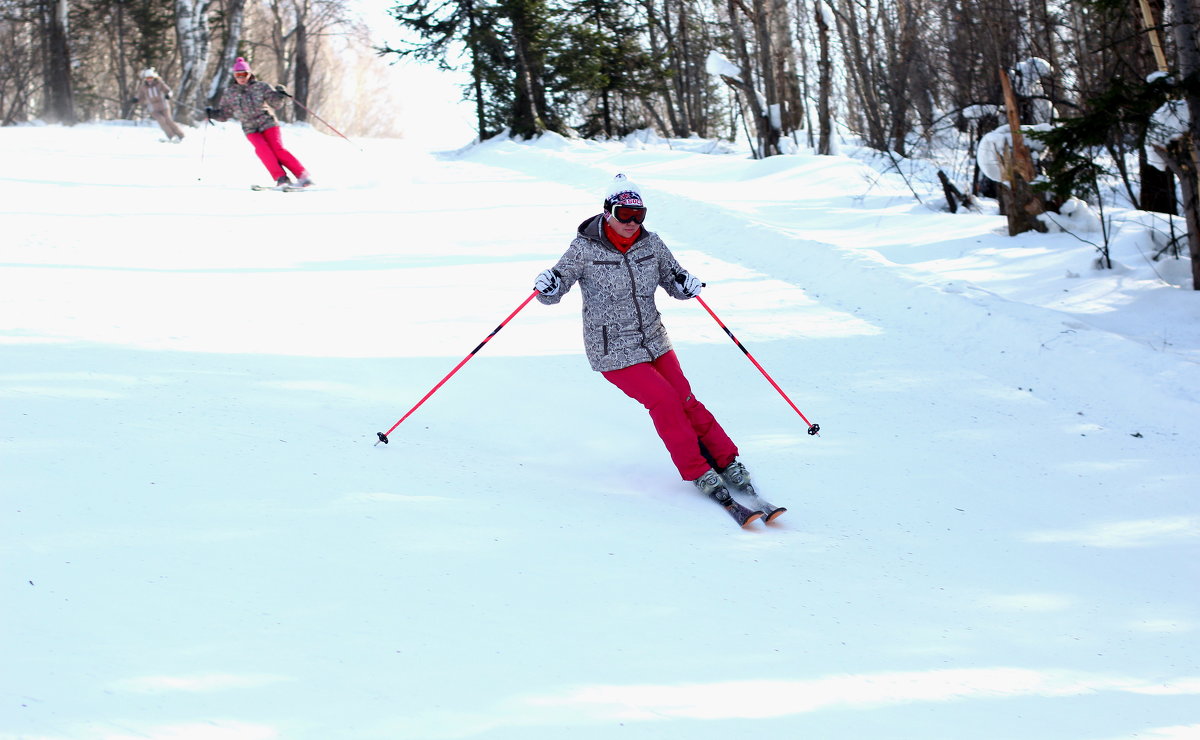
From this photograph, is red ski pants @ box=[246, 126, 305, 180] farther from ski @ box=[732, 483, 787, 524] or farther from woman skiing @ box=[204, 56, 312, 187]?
ski @ box=[732, 483, 787, 524]

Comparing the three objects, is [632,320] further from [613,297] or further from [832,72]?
[832,72]

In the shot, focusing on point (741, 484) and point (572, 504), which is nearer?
point (572, 504)

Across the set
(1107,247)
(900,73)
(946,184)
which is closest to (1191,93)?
(1107,247)

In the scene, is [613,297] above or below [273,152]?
below

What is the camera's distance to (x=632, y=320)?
16.2 ft

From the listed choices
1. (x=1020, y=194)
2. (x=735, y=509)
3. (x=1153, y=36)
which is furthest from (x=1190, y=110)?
(x=735, y=509)

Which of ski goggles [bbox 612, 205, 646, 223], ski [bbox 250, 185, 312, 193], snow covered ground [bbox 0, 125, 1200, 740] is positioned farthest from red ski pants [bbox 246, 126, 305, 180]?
ski goggles [bbox 612, 205, 646, 223]

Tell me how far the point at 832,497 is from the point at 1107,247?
539 cm

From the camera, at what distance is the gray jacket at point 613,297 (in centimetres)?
492

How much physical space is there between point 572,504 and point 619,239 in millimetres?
1344

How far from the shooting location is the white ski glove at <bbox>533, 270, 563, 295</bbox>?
491 cm

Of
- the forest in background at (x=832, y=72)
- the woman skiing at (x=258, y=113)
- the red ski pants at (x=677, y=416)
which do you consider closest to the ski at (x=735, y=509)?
the red ski pants at (x=677, y=416)

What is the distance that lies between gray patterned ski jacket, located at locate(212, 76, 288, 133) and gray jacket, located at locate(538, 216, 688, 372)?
907cm

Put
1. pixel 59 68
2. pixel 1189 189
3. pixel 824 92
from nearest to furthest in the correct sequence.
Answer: pixel 1189 189 < pixel 824 92 < pixel 59 68
